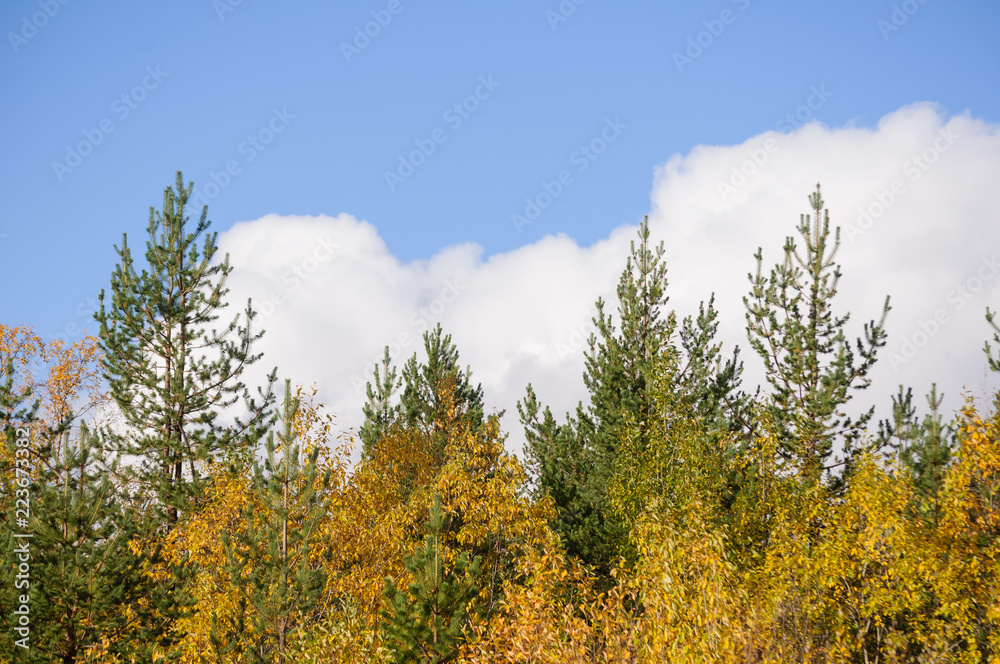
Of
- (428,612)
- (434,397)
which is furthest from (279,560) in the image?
(434,397)

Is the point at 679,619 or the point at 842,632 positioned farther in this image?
the point at 842,632

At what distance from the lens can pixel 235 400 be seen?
29953 millimetres

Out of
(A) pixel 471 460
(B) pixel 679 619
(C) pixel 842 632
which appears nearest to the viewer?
(B) pixel 679 619

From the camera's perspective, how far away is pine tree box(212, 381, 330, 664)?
15305 millimetres

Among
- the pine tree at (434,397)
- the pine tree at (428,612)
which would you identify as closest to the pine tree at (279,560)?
the pine tree at (428,612)

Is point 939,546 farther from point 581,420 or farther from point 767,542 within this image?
point 581,420

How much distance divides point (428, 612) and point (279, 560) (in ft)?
10.4

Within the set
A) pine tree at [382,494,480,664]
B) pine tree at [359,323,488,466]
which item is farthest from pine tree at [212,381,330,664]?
pine tree at [359,323,488,466]

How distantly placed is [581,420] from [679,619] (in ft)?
58.3

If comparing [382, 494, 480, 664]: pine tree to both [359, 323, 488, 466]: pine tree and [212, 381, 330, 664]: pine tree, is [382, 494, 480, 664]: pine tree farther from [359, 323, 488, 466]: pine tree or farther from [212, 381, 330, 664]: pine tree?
[359, 323, 488, 466]: pine tree

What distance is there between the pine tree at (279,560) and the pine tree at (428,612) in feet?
5.53

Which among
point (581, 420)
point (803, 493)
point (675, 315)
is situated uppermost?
point (675, 315)

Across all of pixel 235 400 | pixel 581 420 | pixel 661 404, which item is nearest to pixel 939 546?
pixel 661 404

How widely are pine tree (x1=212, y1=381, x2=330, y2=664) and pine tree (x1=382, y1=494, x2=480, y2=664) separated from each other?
1.69m
